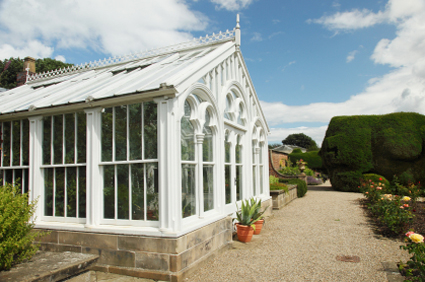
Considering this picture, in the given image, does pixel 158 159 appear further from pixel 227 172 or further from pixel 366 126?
pixel 366 126

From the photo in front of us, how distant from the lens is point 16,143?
614 cm

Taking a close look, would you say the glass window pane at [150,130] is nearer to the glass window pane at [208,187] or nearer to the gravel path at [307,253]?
the glass window pane at [208,187]

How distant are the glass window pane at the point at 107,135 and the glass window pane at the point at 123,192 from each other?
349mm

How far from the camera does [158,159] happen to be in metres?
4.78

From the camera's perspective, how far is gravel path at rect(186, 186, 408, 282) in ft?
15.7

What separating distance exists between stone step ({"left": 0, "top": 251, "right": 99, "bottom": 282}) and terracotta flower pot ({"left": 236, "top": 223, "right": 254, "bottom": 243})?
383cm

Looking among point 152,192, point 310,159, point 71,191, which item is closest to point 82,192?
point 71,191

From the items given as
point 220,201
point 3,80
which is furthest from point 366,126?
point 3,80

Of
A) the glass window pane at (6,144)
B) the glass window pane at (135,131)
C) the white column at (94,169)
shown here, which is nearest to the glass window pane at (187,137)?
the glass window pane at (135,131)

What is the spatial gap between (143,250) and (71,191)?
1.94m

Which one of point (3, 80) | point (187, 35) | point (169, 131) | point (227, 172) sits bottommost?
point (227, 172)

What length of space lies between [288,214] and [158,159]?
6.97 metres

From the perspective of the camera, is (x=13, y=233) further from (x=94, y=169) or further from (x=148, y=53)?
(x=148, y=53)

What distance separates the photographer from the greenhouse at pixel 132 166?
4.68 metres
